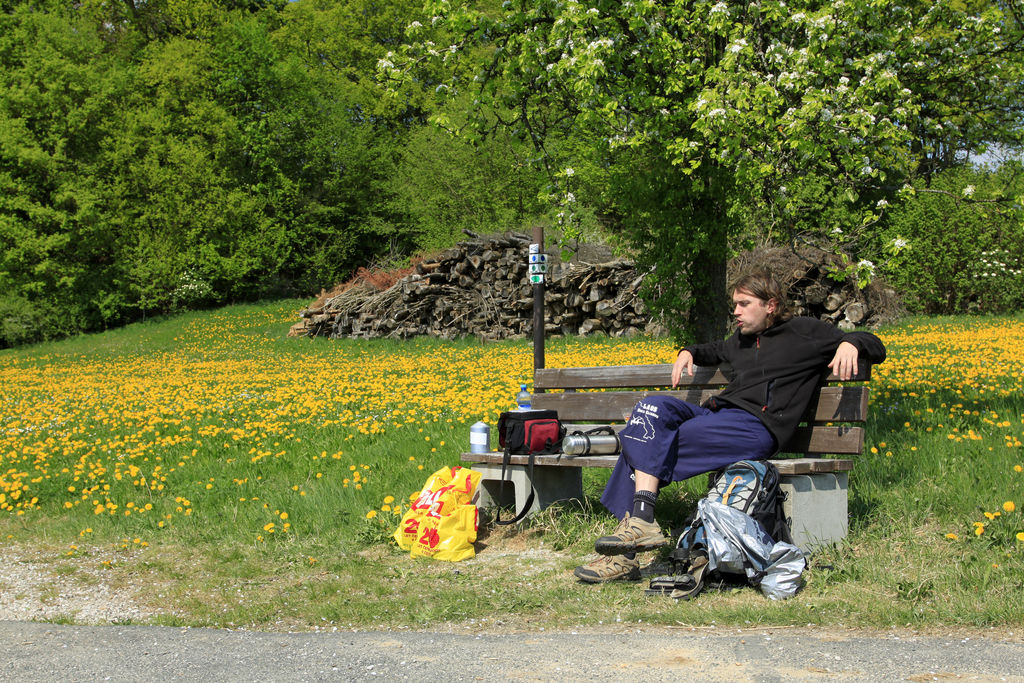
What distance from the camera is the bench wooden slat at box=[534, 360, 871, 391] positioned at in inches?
211

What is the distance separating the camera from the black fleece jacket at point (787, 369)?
15.4 ft

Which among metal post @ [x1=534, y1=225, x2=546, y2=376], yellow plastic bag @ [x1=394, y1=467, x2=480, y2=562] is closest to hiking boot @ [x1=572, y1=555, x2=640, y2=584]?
yellow plastic bag @ [x1=394, y1=467, x2=480, y2=562]

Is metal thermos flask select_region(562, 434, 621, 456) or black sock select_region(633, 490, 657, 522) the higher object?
metal thermos flask select_region(562, 434, 621, 456)

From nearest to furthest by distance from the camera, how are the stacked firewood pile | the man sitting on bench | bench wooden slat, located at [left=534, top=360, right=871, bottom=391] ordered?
the man sitting on bench → bench wooden slat, located at [left=534, top=360, right=871, bottom=391] → the stacked firewood pile

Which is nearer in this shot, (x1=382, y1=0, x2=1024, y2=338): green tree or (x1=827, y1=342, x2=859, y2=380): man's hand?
(x1=827, y1=342, x2=859, y2=380): man's hand

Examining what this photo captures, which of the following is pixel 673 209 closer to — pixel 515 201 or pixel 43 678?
pixel 43 678

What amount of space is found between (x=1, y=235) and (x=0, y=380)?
463 inches

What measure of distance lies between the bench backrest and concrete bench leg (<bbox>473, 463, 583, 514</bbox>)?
0.39 meters

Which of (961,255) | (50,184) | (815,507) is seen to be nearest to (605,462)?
(815,507)

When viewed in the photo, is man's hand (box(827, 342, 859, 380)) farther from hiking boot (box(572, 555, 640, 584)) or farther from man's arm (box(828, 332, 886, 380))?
hiking boot (box(572, 555, 640, 584))

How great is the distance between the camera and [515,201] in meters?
27.4

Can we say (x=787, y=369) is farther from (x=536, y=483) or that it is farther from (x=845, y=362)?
(x=536, y=483)

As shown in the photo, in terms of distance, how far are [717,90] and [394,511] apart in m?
3.60

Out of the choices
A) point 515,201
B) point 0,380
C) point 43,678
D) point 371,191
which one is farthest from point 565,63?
point 371,191
